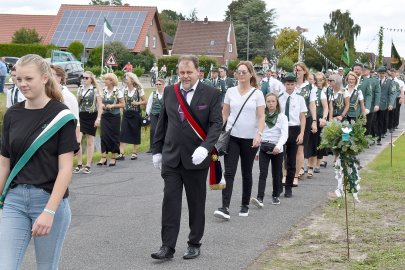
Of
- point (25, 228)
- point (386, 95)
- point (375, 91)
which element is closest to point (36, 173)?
point (25, 228)

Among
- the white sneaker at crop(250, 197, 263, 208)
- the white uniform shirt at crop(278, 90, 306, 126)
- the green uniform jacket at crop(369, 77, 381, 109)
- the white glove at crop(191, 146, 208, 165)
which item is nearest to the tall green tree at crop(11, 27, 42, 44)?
the green uniform jacket at crop(369, 77, 381, 109)

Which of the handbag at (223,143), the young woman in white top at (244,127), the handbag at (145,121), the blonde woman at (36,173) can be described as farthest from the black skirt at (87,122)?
the blonde woman at (36,173)

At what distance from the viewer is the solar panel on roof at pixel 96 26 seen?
244ft

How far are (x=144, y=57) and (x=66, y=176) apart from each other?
63529 mm

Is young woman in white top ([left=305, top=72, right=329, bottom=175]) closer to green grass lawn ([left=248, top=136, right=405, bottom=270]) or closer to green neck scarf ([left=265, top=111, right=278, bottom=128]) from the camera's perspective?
green grass lawn ([left=248, top=136, right=405, bottom=270])

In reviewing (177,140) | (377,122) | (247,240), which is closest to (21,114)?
(177,140)

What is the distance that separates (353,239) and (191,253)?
1916mm

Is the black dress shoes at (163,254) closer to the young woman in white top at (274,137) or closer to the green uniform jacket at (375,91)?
the young woman in white top at (274,137)

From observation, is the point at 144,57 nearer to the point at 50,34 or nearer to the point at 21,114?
the point at 50,34

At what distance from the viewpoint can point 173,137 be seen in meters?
7.29

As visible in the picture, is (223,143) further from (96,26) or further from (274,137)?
(96,26)

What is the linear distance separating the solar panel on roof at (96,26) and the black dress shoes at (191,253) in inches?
2622

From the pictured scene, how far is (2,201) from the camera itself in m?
4.84

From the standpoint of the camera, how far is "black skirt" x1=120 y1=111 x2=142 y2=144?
53.8ft
